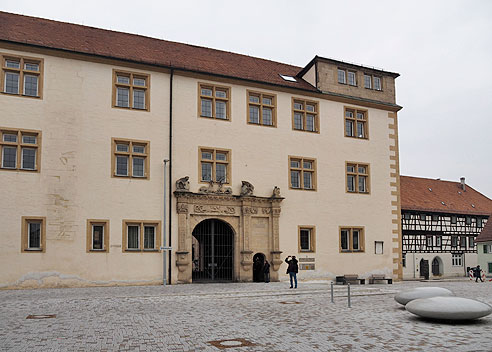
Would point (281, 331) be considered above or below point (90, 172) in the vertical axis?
below

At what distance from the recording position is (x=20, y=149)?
71.4 ft

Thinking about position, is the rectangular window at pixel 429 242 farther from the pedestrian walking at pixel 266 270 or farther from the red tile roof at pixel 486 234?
the pedestrian walking at pixel 266 270

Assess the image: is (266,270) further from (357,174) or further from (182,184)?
(357,174)

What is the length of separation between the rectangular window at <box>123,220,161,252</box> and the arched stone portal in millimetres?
1031

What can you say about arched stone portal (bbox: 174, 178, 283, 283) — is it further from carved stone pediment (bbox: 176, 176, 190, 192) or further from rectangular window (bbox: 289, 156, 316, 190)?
rectangular window (bbox: 289, 156, 316, 190)

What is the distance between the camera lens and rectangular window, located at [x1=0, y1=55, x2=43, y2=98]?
72.3 feet

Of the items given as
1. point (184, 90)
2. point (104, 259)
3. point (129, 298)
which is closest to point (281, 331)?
point (129, 298)

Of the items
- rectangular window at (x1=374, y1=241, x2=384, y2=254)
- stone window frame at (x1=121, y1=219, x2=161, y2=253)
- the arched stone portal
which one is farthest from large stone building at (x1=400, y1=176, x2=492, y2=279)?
stone window frame at (x1=121, y1=219, x2=161, y2=253)

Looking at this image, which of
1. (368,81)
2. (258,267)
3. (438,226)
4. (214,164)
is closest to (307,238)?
(258,267)

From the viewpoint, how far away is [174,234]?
2383 cm

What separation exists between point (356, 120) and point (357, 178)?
3.30m

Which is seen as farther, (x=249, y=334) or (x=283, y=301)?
(x=283, y=301)

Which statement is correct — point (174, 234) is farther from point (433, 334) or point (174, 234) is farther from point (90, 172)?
point (433, 334)

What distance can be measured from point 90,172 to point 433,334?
658 inches
